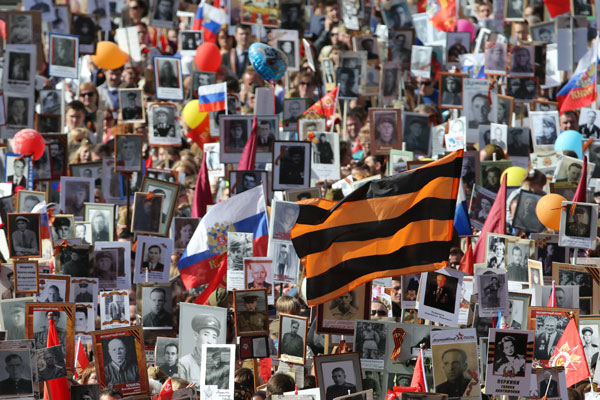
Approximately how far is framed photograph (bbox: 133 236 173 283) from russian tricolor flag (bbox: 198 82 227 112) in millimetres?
3387

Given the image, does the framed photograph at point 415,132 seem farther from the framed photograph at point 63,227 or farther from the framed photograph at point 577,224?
the framed photograph at point 63,227

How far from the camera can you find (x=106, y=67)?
1634cm

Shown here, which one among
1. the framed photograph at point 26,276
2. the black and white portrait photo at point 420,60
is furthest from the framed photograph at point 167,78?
the framed photograph at point 26,276

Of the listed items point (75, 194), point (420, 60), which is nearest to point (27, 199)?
point (75, 194)

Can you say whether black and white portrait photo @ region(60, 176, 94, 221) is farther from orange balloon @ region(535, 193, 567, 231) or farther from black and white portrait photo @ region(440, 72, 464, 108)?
black and white portrait photo @ region(440, 72, 464, 108)

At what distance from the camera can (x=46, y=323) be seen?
866 cm

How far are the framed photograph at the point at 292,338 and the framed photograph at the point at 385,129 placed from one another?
15.8ft

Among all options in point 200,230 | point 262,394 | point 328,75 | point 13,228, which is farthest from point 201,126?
point 262,394

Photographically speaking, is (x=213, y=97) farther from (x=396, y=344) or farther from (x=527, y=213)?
(x=396, y=344)

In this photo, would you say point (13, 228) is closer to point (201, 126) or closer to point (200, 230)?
point (200, 230)

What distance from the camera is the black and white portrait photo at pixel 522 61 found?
16.0m

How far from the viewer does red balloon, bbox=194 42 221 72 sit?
52.4 ft

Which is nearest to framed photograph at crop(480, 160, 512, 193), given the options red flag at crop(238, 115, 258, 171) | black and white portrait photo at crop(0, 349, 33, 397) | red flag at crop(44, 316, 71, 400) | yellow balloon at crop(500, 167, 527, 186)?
yellow balloon at crop(500, 167, 527, 186)

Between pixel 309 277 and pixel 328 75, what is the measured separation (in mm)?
7425
